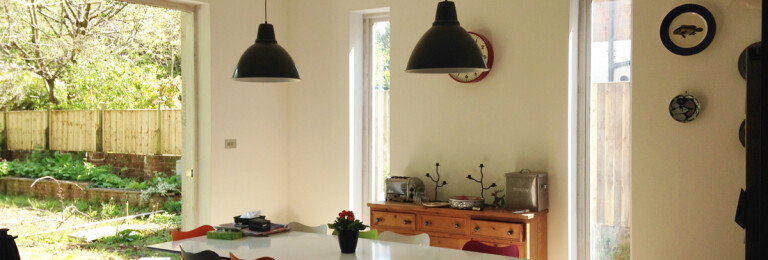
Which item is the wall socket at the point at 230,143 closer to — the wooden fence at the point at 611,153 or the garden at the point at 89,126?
the garden at the point at 89,126

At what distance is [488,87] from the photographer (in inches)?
218

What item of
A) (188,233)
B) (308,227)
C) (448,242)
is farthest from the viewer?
(448,242)

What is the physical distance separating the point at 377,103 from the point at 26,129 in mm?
2873

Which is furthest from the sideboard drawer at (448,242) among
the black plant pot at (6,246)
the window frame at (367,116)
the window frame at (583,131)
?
the black plant pot at (6,246)

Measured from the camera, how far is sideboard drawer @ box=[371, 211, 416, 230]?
5395mm

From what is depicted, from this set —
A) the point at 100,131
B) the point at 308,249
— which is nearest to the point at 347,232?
the point at 308,249

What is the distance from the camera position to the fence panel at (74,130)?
17.1 ft

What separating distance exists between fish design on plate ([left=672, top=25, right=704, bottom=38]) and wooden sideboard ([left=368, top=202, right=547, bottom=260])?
155 centimetres

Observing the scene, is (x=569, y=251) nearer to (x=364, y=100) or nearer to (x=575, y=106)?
(x=575, y=106)

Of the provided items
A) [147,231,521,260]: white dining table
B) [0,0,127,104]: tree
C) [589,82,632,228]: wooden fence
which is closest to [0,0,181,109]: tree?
[0,0,127,104]: tree

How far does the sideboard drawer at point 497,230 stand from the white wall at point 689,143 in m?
0.77

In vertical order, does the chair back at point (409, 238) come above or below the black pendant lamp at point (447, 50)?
below

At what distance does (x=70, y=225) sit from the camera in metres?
5.29

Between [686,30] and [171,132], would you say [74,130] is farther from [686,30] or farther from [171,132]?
[686,30]
